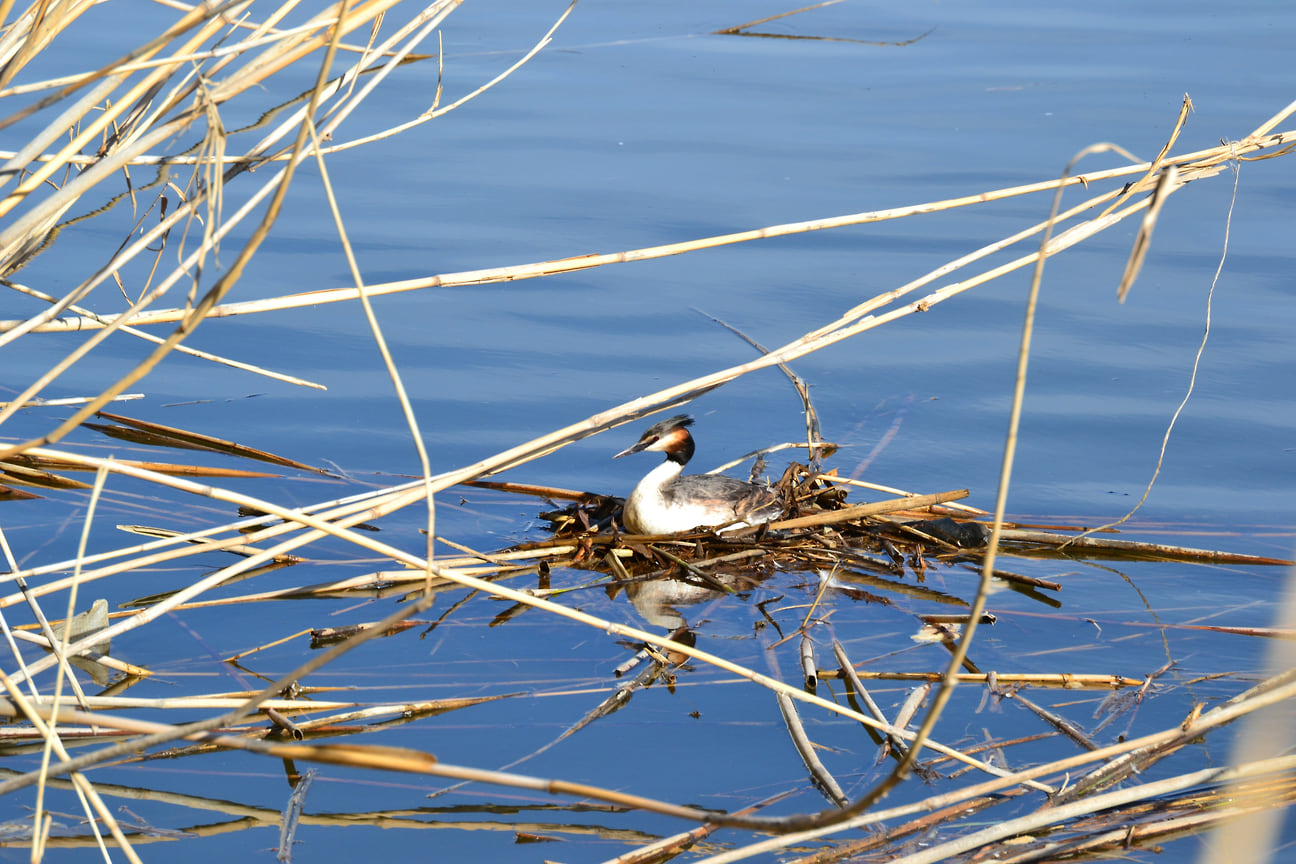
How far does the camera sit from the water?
11.0ft

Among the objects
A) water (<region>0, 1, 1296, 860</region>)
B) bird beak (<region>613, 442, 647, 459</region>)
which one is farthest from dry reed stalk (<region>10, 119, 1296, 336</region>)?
bird beak (<region>613, 442, 647, 459</region>)

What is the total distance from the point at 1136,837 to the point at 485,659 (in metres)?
1.69

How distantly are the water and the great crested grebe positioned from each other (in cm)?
39

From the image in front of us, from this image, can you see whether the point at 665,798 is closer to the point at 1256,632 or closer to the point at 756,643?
the point at 756,643

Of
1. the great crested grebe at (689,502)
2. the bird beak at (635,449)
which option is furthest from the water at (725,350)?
the great crested grebe at (689,502)

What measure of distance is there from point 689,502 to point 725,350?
1391 mm

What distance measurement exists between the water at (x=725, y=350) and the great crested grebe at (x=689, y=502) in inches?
15.3

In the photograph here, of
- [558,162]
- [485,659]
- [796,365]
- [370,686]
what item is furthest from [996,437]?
[558,162]

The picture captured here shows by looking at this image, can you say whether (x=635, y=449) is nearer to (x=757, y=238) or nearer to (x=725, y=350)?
(x=725, y=350)

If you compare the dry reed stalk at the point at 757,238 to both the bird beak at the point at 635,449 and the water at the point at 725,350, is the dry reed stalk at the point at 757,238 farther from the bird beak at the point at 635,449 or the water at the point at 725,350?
the bird beak at the point at 635,449

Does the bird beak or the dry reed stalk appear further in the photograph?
the bird beak

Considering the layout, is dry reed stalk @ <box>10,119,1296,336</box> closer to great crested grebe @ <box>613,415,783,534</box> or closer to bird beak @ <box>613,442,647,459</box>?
great crested grebe @ <box>613,415,783,534</box>

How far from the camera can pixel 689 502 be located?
4.49m

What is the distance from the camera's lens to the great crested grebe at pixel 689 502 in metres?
4.43
